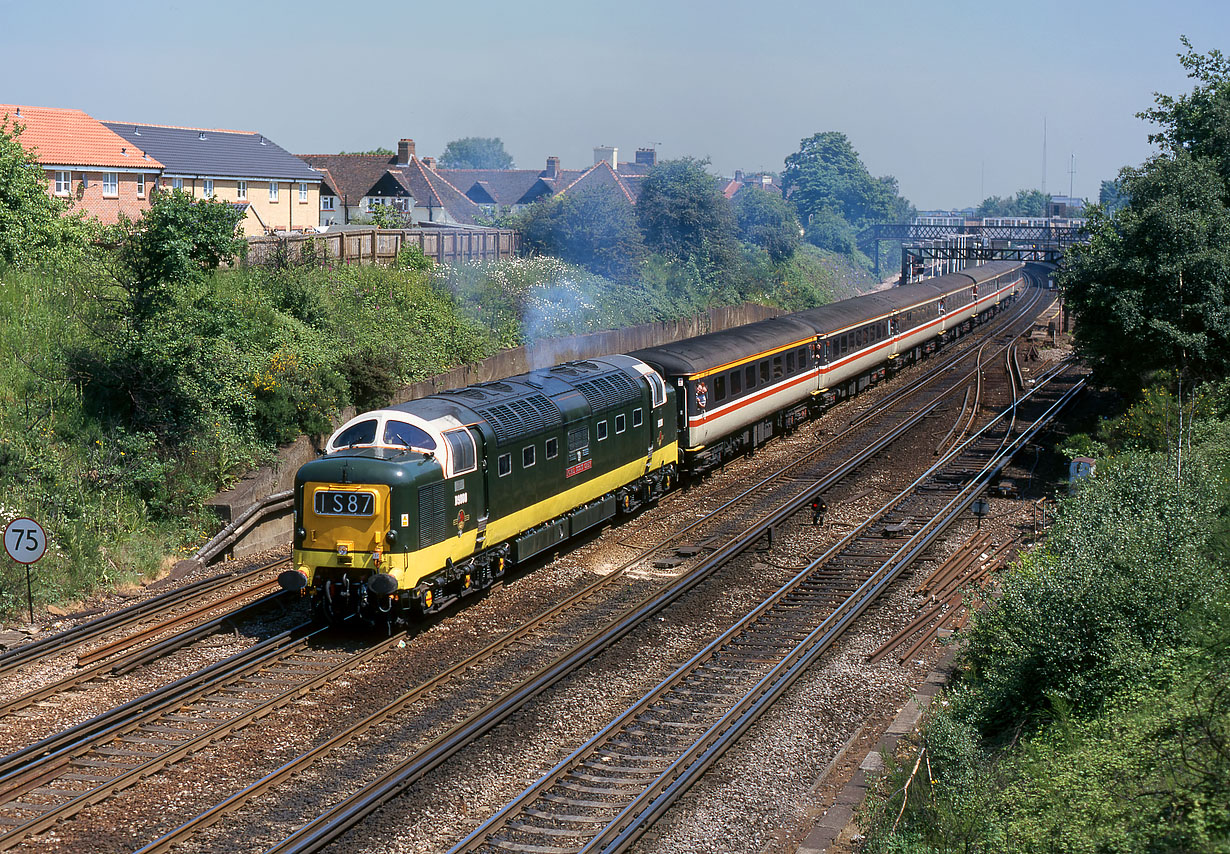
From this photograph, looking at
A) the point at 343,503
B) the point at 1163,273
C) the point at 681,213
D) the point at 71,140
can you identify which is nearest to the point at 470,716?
the point at 343,503

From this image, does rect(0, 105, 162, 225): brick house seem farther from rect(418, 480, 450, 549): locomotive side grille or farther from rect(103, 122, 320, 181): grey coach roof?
rect(418, 480, 450, 549): locomotive side grille

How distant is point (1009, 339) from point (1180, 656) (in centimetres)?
4767

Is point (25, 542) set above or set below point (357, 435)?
below

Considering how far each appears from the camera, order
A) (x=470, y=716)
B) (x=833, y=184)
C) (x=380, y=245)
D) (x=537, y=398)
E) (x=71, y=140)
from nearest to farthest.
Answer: (x=470, y=716)
(x=537, y=398)
(x=380, y=245)
(x=71, y=140)
(x=833, y=184)

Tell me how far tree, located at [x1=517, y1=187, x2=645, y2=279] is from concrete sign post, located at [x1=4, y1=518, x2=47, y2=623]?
32.4 metres

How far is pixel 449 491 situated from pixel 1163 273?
1927 centimetres

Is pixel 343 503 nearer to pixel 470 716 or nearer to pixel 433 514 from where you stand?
pixel 433 514

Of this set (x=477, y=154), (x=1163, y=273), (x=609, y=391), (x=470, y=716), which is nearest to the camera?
(x=470, y=716)

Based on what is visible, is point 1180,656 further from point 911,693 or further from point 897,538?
point 897,538

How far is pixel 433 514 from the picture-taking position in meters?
16.3

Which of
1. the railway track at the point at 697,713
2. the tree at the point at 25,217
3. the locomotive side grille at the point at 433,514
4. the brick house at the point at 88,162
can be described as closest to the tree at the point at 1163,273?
the railway track at the point at 697,713

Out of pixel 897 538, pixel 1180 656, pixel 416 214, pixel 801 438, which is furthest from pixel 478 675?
pixel 416 214

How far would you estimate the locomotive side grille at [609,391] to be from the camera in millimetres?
21281

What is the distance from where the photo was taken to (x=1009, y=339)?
188 ft
